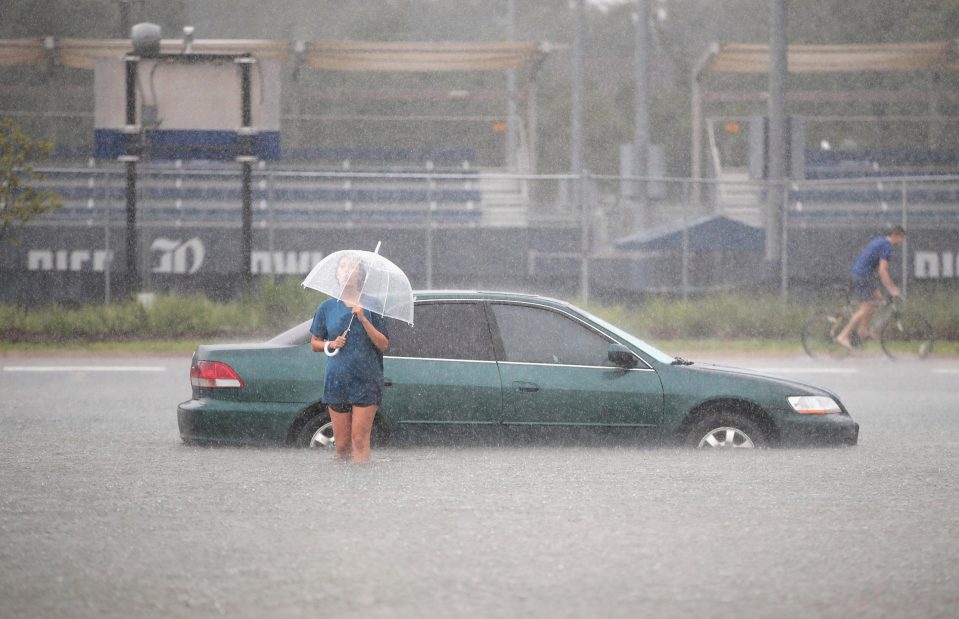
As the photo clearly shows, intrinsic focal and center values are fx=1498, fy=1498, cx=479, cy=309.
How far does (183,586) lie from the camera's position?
20.7 ft

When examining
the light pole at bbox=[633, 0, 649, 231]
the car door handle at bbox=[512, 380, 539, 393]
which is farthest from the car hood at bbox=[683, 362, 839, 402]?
the light pole at bbox=[633, 0, 649, 231]

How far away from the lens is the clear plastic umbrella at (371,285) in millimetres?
9586

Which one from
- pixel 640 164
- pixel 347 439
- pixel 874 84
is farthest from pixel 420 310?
pixel 874 84

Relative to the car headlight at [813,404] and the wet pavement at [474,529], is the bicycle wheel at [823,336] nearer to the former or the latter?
the wet pavement at [474,529]

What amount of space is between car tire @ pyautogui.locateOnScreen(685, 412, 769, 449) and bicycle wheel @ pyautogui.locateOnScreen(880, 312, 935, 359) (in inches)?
386

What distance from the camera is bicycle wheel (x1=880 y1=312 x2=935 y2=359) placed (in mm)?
19938

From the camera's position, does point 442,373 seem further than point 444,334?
No

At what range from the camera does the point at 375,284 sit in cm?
964

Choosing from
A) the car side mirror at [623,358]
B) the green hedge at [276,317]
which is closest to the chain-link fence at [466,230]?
the green hedge at [276,317]

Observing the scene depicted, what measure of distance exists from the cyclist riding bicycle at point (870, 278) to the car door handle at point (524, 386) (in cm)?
1009

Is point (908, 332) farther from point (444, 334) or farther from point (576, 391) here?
point (444, 334)

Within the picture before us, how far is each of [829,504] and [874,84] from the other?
4534cm

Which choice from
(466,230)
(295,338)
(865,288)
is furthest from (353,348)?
(466,230)

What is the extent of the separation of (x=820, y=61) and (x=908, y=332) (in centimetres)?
1344
